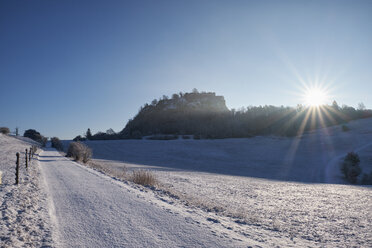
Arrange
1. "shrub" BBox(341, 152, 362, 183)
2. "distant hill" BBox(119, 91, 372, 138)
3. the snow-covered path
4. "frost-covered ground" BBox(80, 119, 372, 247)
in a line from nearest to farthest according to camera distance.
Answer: the snow-covered path < "frost-covered ground" BBox(80, 119, 372, 247) < "shrub" BBox(341, 152, 362, 183) < "distant hill" BBox(119, 91, 372, 138)

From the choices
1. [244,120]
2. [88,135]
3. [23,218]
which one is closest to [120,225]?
[23,218]

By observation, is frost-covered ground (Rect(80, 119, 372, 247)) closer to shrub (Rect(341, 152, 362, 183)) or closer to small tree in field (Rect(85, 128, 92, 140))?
shrub (Rect(341, 152, 362, 183))

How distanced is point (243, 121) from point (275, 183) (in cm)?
5553

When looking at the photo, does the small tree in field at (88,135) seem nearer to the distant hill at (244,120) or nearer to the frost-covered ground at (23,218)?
the distant hill at (244,120)

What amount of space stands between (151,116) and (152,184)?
91.7 m

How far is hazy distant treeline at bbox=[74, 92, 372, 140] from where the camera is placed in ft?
201

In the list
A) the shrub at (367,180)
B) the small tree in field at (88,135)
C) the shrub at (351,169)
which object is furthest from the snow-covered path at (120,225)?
the small tree in field at (88,135)

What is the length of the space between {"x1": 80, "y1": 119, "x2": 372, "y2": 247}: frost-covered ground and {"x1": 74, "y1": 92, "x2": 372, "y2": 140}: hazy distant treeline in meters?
6.43

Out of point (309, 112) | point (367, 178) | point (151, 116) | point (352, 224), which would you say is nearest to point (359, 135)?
point (309, 112)

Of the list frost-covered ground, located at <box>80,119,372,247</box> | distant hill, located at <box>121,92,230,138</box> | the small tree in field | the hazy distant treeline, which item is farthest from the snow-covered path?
the small tree in field

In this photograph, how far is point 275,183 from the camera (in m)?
16.5

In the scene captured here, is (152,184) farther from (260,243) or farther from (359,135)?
(359,135)

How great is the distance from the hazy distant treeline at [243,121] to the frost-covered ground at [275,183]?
253 inches

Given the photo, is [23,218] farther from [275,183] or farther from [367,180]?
[367,180]
